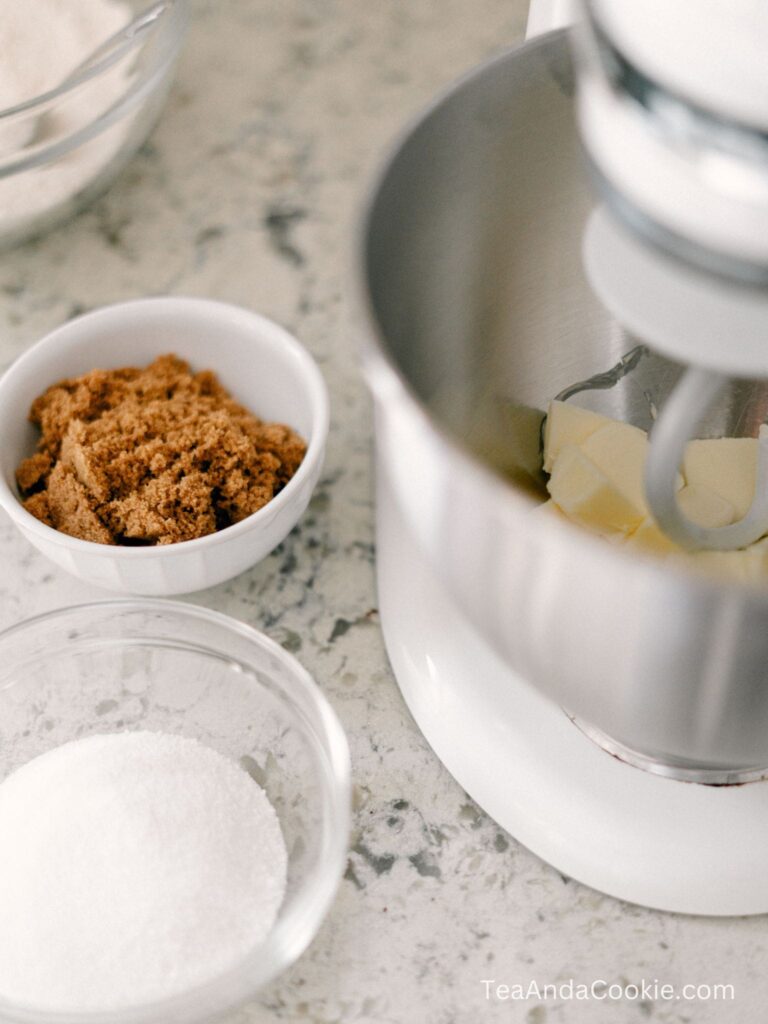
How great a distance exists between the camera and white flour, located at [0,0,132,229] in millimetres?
746

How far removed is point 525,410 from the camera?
27.7 inches

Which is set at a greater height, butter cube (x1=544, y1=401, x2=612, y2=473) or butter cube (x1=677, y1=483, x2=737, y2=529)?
butter cube (x1=544, y1=401, x2=612, y2=473)

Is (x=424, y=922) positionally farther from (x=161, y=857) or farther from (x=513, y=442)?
(x=513, y=442)

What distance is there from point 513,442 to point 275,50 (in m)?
0.49

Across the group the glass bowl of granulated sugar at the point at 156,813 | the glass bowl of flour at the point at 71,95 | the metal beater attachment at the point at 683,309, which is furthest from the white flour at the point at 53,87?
the metal beater attachment at the point at 683,309

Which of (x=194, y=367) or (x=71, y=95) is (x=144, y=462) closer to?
(x=194, y=367)

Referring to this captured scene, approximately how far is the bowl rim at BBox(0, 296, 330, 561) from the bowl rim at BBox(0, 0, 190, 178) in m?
0.11

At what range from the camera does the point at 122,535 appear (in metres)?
0.66

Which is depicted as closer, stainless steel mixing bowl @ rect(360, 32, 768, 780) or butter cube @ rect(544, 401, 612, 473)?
stainless steel mixing bowl @ rect(360, 32, 768, 780)

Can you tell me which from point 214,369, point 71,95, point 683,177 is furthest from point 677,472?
point 71,95

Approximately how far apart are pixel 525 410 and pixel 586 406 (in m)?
0.05

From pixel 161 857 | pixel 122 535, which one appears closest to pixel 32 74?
pixel 122 535

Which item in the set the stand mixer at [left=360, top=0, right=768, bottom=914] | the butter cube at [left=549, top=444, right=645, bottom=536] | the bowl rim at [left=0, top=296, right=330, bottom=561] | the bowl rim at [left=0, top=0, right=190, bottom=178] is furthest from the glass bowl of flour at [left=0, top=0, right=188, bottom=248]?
the butter cube at [left=549, top=444, right=645, bottom=536]

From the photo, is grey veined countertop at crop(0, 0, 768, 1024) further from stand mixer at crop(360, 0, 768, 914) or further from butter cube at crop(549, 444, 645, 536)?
butter cube at crop(549, 444, 645, 536)
